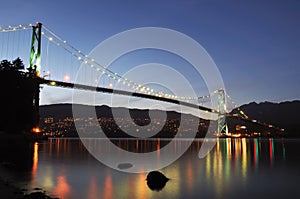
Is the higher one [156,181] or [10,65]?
[10,65]

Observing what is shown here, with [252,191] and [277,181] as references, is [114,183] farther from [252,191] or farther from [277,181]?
[277,181]

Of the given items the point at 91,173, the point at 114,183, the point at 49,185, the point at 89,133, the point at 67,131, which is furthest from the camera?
the point at 89,133

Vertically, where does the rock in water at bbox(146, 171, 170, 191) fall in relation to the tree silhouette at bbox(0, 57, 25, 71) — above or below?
below

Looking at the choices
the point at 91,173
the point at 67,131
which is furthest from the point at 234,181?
the point at 67,131

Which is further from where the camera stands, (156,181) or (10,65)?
(10,65)

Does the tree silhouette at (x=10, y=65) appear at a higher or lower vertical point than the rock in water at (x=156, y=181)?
higher

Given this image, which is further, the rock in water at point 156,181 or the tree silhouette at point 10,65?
the tree silhouette at point 10,65

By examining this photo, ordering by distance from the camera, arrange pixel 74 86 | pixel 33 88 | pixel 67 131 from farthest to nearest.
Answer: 1. pixel 67 131
2. pixel 74 86
3. pixel 33 88

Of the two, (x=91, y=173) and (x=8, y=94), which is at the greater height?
(x=8, y=94)

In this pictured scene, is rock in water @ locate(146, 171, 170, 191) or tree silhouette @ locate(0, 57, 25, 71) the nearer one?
rock in water @ locate(146, 171, 170, 191)

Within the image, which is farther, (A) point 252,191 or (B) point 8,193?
(A) point 252,191
